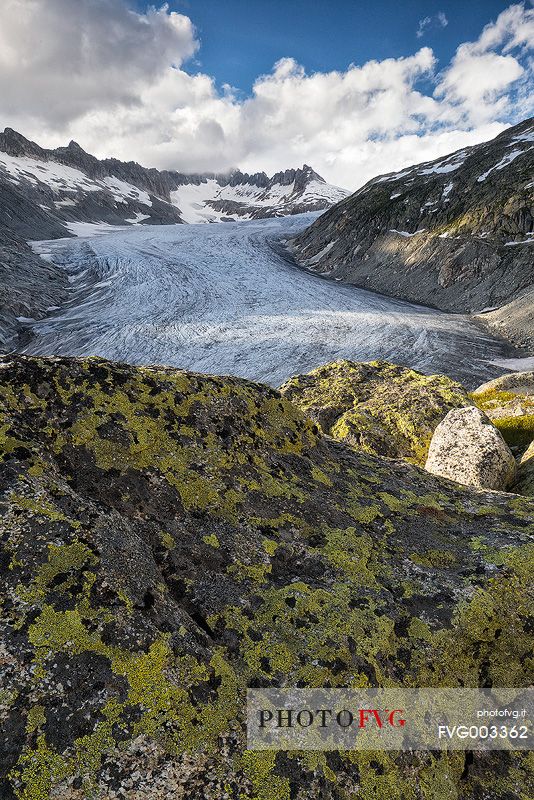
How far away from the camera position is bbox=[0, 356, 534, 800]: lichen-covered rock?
346 cm

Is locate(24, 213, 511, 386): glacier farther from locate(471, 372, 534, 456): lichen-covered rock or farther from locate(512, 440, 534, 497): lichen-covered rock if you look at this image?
locate(512, 440, 534, 497): lichen-covered rock

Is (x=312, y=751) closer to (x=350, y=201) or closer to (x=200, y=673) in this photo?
(x=200, y=673)

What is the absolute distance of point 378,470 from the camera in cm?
803

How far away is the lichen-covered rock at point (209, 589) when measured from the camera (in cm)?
346

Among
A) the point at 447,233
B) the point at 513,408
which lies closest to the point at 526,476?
the point at 513,408

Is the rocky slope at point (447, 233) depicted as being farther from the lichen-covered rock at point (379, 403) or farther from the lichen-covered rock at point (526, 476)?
the lichen-covered rock at point (526, 476)

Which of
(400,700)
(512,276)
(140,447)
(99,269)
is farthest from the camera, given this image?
(99,269)

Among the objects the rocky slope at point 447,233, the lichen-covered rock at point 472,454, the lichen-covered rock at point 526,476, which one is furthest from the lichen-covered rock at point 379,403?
the rocky slope at point 447,233

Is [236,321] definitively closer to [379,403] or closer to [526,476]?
[379,403]

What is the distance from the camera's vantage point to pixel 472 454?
1039 cm

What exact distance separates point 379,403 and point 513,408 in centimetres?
662

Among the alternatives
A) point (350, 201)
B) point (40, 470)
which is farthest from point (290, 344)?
point (350, 201)

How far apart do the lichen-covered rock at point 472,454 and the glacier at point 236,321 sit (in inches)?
1296

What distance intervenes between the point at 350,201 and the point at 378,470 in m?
118
